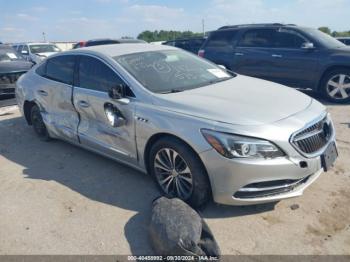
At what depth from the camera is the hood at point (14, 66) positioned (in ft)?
31.4

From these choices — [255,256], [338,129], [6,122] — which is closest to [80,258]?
[255,256]

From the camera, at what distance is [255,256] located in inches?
115

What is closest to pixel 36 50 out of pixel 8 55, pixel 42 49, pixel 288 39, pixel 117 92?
pixel 42 49

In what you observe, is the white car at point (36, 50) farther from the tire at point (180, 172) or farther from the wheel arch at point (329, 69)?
the tire at point (180, 172)

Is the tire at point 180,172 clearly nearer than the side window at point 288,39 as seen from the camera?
Yes

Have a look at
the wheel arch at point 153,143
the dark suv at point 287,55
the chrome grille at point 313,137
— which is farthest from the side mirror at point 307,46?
the wheel arch at point 153,143

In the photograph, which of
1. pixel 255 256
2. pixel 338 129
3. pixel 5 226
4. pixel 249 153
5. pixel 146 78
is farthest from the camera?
pixel 338 129

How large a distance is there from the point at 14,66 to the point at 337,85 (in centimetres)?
802

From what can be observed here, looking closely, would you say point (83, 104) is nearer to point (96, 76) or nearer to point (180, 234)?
point (96, 76)

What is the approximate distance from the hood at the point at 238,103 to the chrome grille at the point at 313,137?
0.73 ft

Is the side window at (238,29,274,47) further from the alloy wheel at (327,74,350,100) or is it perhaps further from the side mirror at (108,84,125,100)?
the side mirror at (108,84,125,100)

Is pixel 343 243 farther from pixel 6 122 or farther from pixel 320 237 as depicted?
pixel 6 122

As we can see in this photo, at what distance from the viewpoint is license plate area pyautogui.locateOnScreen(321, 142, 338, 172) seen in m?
3.35

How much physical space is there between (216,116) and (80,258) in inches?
65.3
